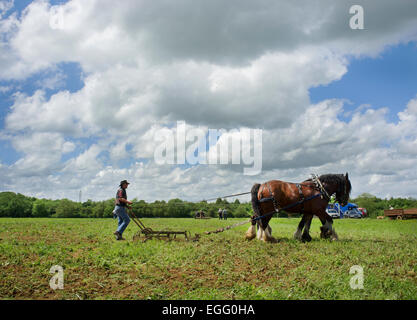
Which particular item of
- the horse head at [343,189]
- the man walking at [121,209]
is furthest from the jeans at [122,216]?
the horse head at [343,189]

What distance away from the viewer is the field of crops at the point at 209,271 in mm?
6590

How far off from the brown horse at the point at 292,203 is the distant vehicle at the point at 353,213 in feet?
120

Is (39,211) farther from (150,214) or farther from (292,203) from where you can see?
(292,203)

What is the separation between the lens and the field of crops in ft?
21.6

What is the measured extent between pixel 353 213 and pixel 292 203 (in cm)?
3882

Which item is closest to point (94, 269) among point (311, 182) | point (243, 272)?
point (243, 272)

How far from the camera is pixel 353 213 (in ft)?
152

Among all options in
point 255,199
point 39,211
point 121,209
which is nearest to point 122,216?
point 121,209

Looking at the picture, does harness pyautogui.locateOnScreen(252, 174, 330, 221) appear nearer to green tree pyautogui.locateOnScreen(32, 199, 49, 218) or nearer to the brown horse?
the brown horse

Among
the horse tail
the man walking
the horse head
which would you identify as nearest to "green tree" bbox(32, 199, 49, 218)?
the man walking
